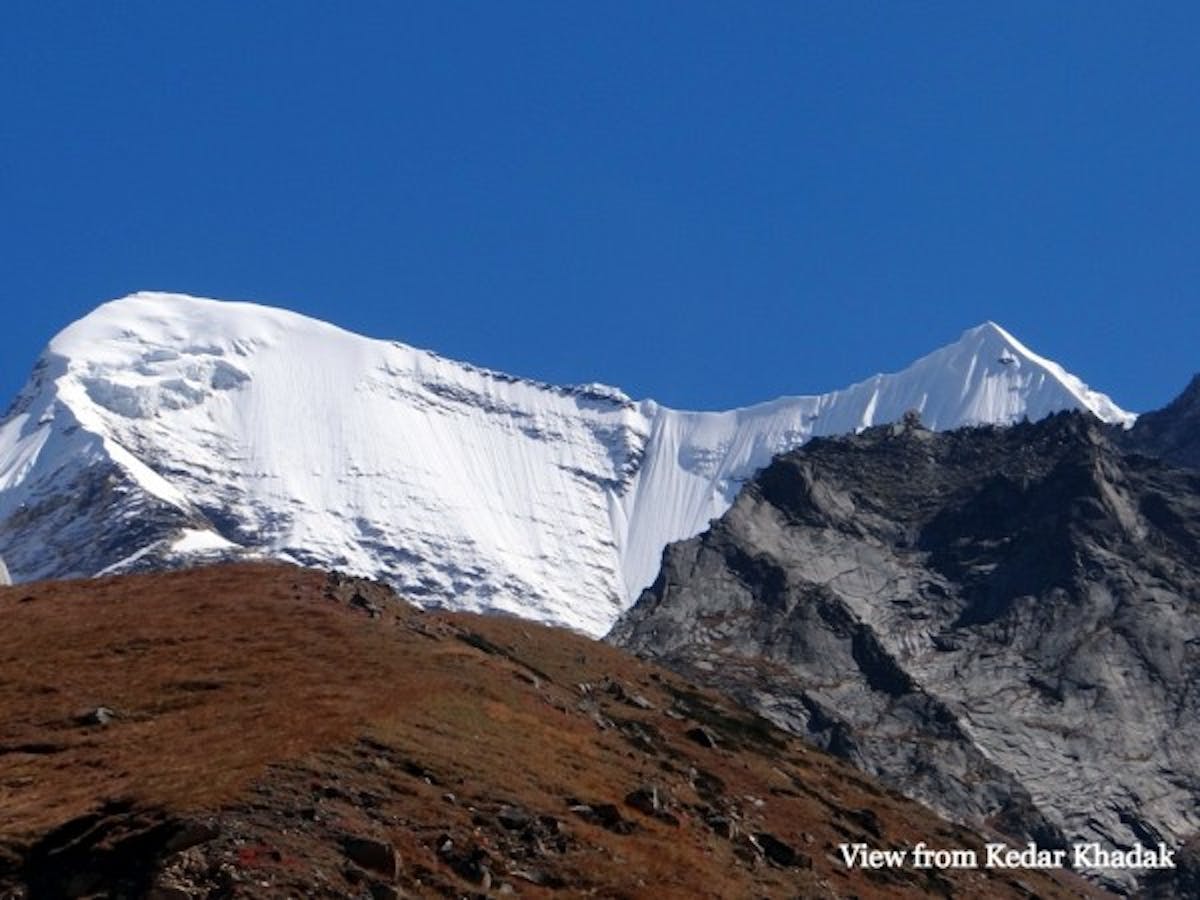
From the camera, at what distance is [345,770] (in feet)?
186

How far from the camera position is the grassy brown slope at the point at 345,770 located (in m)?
51.3

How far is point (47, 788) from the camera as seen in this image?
56656 mm

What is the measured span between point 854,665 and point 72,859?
474 feet

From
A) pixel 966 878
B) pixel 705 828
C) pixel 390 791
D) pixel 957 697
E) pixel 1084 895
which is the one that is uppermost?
pixel 957 697

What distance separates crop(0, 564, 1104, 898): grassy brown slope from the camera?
51.3 metres

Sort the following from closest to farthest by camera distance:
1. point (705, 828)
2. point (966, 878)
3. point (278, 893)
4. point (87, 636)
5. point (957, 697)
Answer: point (278, 893)
point (705, 828)
point (87, 636)
point (966, 878)
point (957, 697)

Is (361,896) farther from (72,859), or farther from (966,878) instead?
(966,878)

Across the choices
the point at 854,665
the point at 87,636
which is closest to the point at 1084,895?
the point at 87,636

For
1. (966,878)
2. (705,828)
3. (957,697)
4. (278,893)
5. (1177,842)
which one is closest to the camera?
(278,893)

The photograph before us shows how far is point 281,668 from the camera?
6850cm

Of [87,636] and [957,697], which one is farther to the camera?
[957,697]

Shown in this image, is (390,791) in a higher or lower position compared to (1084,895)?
lower

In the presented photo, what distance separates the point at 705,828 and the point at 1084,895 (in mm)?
46970

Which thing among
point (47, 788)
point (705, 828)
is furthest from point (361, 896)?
point (705, 828)
